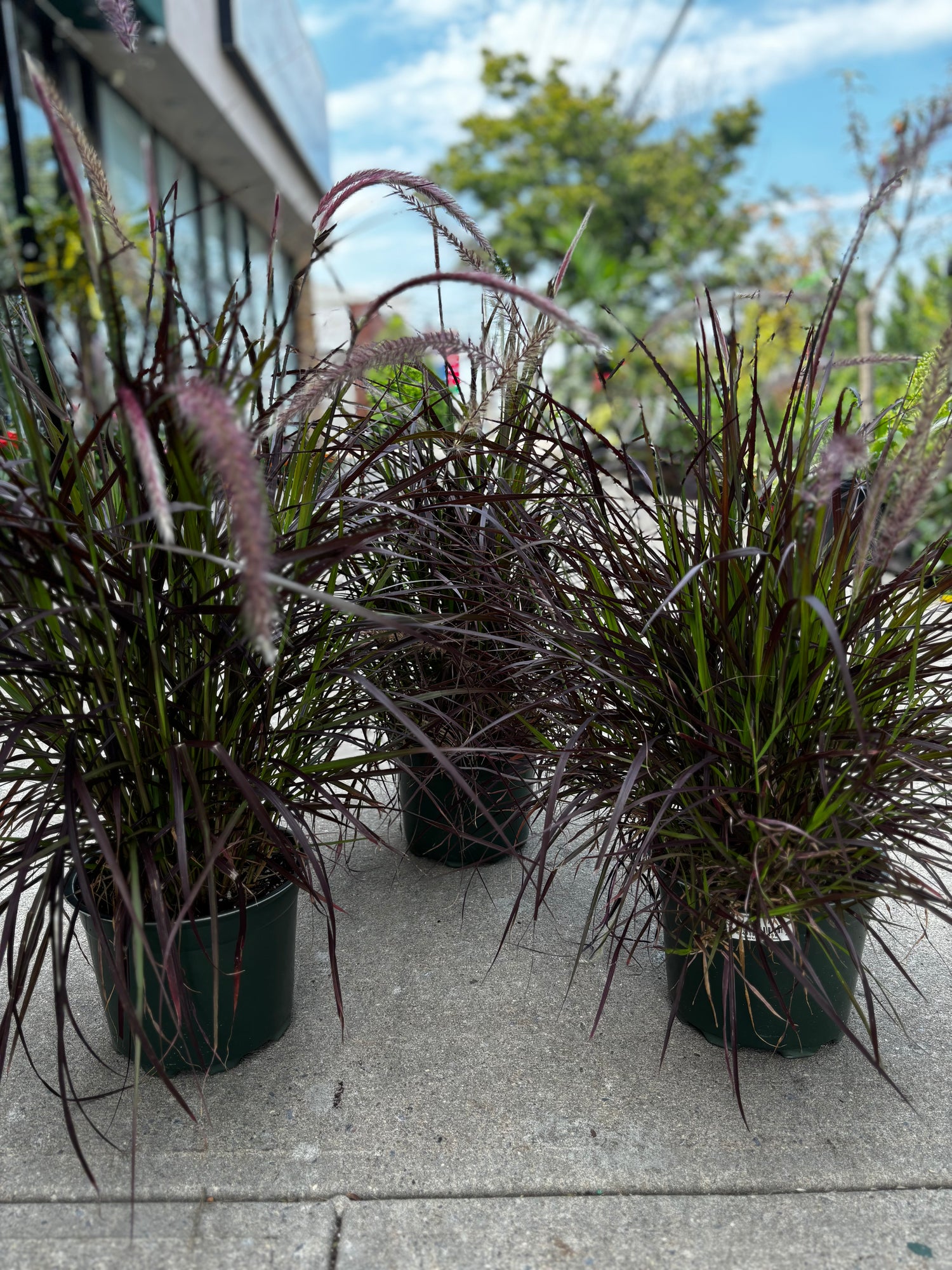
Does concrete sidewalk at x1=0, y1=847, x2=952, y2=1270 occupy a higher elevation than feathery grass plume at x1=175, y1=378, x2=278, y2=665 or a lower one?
lower

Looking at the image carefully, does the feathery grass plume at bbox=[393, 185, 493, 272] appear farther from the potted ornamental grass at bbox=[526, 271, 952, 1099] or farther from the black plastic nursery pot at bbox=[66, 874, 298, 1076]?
the black plastic nursery pot at bbox=[66, 874, 298, 1076]

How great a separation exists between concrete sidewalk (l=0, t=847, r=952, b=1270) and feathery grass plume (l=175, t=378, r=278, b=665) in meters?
0.93

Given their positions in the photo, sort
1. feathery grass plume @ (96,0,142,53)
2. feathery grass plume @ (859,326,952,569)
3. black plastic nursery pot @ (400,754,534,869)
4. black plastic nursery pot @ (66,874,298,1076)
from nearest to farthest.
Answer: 1. feathery grass plume @ (859,326,952,569)
2. feathery grass plume @ (96,0,142,53)
3. black plastic nursery pot @ (66,874,298,1076)
4. black plastic nursery pot @ (400,754,534,869)

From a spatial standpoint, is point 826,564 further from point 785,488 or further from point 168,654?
point 168,654

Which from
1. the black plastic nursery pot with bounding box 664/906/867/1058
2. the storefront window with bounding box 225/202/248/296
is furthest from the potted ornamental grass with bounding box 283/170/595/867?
the storefront window with bounding box 225/202/248/296

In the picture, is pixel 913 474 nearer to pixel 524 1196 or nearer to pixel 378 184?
pixel 378 184

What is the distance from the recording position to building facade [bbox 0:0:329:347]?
611cm

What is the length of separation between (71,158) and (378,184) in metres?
0.51

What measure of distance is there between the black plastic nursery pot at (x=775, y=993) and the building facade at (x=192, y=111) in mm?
1977

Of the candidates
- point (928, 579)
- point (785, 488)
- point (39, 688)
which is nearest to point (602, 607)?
point (785, 488)

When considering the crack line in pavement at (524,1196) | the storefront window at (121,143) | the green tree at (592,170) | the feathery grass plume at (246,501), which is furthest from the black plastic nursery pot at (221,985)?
the green tree at (592,170)

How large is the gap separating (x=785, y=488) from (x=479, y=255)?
720 mm

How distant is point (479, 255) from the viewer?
1682 mm

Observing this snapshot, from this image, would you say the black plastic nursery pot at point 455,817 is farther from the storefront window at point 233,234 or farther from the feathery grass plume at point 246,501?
the storefront window at point 233,234
